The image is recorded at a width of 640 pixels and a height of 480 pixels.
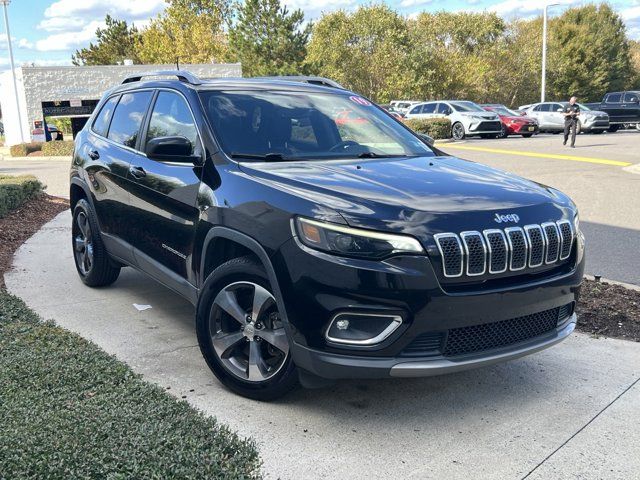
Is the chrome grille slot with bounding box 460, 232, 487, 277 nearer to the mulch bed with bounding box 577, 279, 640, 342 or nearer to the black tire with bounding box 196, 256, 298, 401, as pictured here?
the black tire with bounding box 196, 256, 298, 401

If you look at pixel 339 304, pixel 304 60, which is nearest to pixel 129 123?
pixel 339 304

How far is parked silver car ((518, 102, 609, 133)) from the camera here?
28.6 m

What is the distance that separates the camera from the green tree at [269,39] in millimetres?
40438

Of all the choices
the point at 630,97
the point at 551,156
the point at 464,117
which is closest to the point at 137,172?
the point at 551,156

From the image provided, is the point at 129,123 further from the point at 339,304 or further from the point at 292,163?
the point at 339,304

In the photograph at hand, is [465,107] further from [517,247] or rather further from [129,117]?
[517,247]

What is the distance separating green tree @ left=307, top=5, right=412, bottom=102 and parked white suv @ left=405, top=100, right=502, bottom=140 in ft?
80.4

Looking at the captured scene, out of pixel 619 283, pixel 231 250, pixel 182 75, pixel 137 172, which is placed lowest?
pixel 619 283

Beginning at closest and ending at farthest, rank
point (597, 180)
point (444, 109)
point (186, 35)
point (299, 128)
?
point (299, 128) < point (597, 180) < point (444, 109) < point (186, 35)

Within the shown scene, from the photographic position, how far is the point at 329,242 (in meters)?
3.13

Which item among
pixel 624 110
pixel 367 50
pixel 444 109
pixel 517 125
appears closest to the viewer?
pixel 444 109

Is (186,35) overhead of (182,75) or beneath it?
overhead

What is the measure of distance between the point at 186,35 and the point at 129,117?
47569mm

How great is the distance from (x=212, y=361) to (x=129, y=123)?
95.1 inches
